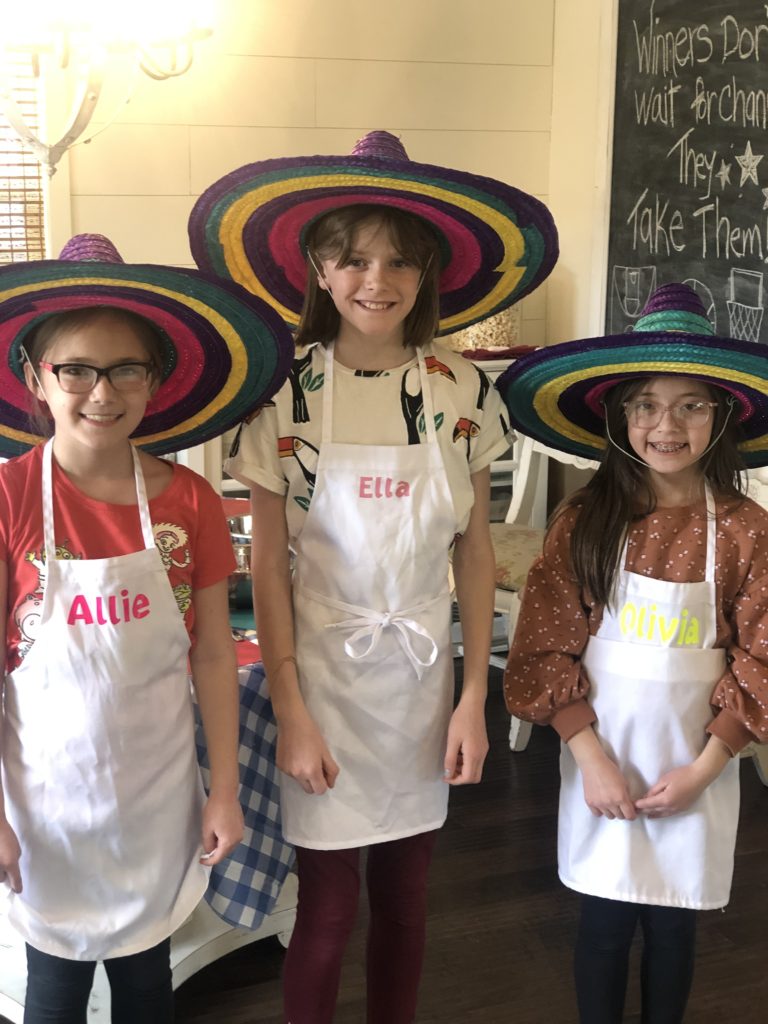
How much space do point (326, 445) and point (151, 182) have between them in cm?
223

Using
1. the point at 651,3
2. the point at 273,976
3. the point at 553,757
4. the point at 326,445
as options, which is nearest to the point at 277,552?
the point at 326,445

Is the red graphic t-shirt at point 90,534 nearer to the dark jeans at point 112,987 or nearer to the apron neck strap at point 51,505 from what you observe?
the apron neck strap at point 51,505

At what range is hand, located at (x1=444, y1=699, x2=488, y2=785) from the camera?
1.33 metres

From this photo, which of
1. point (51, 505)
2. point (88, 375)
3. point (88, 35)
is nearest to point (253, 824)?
point (51, 505)

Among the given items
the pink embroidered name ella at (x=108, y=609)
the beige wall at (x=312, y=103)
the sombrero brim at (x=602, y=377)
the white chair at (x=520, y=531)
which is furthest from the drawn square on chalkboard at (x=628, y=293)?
the pink embroidered name ella at (x=108, y=609)

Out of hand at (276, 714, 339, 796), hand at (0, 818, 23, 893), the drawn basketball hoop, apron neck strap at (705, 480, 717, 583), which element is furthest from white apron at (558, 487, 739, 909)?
the drawn basketball hoop

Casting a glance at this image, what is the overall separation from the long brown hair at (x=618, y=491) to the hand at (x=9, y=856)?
30.0 inches

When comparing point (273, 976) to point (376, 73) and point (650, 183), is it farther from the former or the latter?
point (376, 73)

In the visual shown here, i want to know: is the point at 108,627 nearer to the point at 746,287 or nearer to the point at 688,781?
the point at 688,781

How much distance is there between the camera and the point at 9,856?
1.12m

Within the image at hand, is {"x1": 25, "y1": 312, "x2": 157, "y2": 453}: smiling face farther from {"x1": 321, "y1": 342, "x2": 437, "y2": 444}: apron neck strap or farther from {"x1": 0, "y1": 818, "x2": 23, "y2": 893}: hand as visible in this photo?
{"x1": 0, "y1": 818, "x2": 23, "y2": 893}: hand

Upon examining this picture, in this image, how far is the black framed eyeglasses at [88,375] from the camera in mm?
1134

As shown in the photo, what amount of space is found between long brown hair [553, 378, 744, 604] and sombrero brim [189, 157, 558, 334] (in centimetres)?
23

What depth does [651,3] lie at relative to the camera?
2.97 meters
